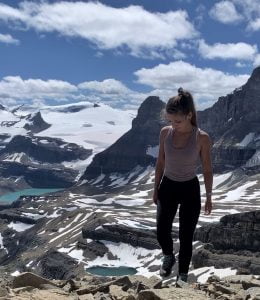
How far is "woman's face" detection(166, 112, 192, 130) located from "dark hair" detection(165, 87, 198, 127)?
93 mm

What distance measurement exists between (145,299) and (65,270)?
473ft

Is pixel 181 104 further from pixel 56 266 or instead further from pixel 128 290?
pixel 56 266

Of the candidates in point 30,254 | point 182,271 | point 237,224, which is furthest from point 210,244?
point 182,271

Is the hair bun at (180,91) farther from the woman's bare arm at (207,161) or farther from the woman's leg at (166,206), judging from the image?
the woman's leg at (166,206)

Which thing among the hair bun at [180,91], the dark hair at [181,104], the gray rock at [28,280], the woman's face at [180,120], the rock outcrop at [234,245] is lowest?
the rock outcrop at [234,245]

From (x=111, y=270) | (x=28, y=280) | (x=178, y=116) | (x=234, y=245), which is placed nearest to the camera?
(x=178, y=116)

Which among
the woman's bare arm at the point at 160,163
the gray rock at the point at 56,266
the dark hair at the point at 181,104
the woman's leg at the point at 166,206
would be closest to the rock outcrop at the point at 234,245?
the gray rock at the point at 56,266

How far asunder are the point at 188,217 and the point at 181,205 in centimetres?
38

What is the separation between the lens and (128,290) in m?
15.6

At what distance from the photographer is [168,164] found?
15.2m

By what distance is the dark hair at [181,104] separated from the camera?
1484 centimetres

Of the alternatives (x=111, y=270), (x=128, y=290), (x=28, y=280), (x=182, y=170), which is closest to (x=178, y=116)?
(x=182, y=170)

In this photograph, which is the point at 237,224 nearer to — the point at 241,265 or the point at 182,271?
the point at 241,265

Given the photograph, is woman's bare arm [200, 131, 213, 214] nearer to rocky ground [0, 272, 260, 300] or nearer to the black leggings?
the black leggings
